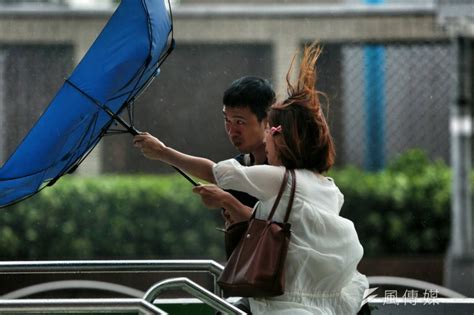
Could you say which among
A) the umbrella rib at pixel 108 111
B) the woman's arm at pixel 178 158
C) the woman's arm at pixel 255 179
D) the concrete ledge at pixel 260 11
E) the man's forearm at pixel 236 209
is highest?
the concrete ledge at pixel 260 11

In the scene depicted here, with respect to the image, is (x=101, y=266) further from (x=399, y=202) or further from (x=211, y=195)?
(x=399, y=202)

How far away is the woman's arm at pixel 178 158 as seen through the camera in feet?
10.5

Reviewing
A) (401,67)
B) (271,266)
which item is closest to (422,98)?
(401,67)

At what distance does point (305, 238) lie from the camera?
2977 mm

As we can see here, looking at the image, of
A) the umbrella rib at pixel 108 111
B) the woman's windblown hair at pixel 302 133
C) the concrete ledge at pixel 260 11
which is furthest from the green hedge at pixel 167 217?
the woman's windblown hair at pixel 302 133

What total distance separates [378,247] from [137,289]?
71.7 inches

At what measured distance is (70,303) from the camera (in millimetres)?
2879

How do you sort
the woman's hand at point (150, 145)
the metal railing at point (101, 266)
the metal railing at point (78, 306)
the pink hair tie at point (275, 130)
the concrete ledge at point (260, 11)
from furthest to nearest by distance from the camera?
the concrete ledge at point (260, 11) < the metal railing at point (101, 266) < the woman's hand at point (150, 145) < the pink hair tie at point (275, 130) < the metal railing at point (78, 306)

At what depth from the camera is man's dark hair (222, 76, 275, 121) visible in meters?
3.36

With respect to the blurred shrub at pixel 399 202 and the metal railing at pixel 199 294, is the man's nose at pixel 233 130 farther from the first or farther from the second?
the blurred shrub at pixel 399 202

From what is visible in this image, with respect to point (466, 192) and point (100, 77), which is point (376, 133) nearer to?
point (466, 192)

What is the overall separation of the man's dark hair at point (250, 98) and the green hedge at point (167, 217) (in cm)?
387

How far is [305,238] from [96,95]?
2.71ft

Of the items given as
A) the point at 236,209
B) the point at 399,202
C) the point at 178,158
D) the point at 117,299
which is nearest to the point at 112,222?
the point at 399,202
